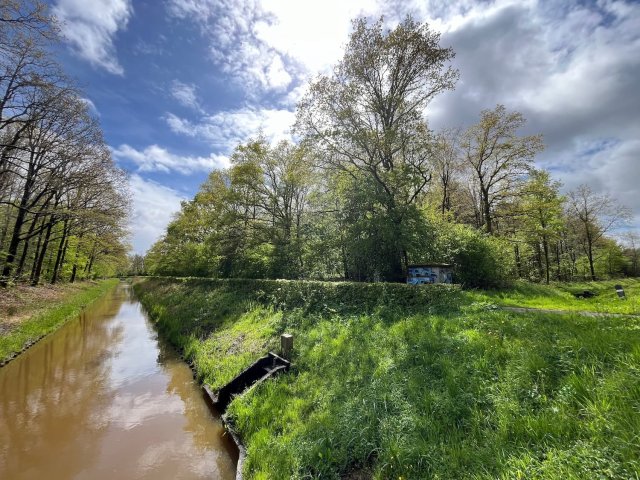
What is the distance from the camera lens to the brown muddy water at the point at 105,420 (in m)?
5.54

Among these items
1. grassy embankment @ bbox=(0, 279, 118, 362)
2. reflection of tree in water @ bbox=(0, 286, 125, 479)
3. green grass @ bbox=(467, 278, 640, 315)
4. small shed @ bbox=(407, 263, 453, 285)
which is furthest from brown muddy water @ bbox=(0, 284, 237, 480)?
small shed @ bbox=(407, 263, 453, 285)

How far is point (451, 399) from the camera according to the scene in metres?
4.75

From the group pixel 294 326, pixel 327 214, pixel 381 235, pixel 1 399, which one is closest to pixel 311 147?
pixel 327 214

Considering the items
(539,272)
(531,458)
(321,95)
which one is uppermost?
(321,95)

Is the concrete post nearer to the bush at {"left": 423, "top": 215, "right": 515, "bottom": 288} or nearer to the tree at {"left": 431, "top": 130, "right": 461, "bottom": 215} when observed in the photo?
the bush at {"left": 423, "top": 215, "right": 515, "bottom": 288}

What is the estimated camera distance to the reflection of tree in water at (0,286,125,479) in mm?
5633

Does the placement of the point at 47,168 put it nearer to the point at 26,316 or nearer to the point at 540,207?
the point at 26,316

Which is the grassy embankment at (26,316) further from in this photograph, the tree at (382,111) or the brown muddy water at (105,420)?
the tree at (382,111)

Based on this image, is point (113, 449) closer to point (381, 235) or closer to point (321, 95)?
point (381, 235)

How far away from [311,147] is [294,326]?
405 inches

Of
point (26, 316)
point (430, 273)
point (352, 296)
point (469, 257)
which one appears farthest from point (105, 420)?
point (469, 257)

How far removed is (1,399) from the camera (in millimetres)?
8102

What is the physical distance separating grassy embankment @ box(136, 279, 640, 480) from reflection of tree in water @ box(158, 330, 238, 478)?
51 centimetres

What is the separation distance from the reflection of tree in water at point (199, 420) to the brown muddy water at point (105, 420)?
0.02 meters
